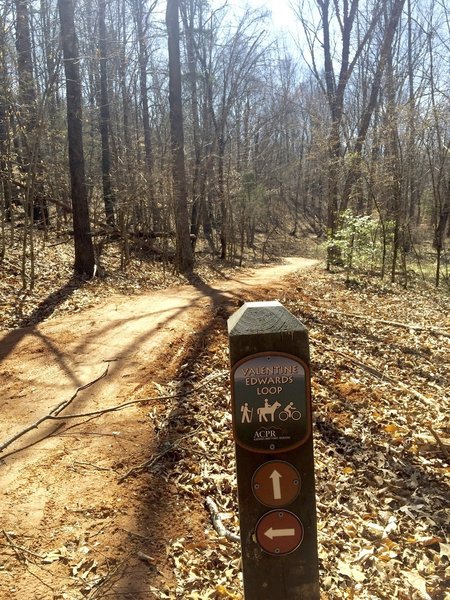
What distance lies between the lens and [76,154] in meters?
12.0

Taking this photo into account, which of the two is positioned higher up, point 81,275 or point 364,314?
point 81,275

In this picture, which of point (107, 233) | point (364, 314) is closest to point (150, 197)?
point (107, 233)

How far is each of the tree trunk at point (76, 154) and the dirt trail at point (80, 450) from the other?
4792 mm

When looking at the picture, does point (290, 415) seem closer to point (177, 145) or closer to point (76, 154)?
point (76, 154)

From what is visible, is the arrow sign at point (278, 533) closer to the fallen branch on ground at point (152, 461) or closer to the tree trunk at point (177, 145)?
the fallen branch on ground at point (152, 461)

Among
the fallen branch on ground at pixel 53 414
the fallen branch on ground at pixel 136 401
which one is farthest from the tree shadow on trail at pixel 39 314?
the fallen branch on ground at pixel 136 401

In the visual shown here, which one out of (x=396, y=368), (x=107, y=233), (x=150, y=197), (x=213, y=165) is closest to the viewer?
(x=396, y=368)

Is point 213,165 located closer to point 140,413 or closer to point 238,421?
point 140,413

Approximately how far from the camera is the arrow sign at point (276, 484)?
2.03m

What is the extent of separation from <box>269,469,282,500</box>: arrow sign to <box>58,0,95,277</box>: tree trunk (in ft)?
36.1

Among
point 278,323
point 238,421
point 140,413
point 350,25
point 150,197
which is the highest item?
point 350,25

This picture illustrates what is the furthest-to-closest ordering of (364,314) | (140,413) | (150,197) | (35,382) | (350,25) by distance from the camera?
(350,25) → (150,197) → (364,314) → (35,382) → (140,413)

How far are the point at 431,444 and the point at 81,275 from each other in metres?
9.71

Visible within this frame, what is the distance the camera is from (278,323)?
197 centimetres
